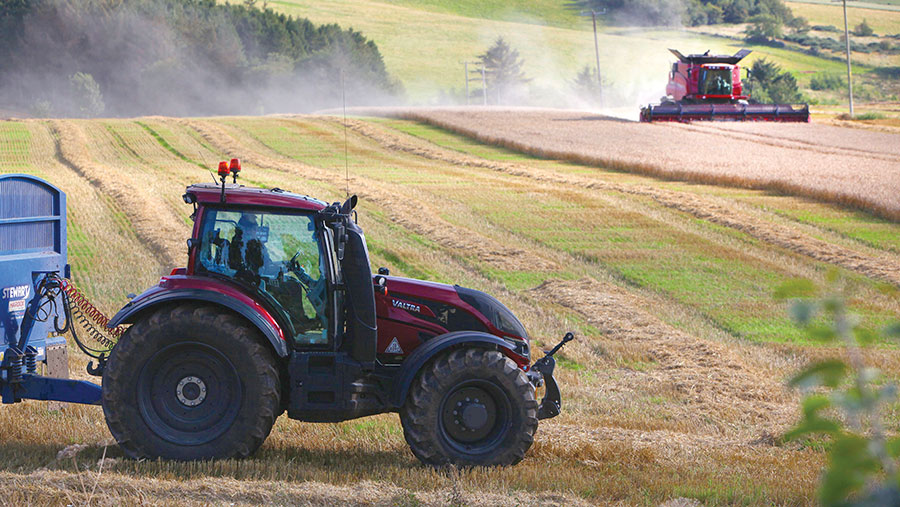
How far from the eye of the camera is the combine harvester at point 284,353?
6883 mm

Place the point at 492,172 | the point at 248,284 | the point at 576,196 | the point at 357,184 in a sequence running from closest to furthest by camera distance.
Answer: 1. the point at 248,284
2. the point at 576,196
3. the point at 357,184
4. the point at 492,172

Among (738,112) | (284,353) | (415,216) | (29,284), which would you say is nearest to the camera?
(284,353)

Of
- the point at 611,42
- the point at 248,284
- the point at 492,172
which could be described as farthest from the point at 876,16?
the point at 248,284

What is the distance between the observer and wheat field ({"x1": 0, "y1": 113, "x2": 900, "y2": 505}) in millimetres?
6648

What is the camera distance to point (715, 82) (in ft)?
141

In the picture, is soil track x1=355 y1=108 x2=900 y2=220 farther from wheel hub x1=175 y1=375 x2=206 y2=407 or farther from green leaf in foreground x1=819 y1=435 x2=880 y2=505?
green leaf in foreground x1=819 y1=435 x2=880 y2=505

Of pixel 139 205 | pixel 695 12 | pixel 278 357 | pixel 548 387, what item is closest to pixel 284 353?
pixel 278 357

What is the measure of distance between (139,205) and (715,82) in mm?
29442

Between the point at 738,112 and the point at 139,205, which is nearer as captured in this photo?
the point at 139,205

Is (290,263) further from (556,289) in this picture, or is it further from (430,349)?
(556,289)

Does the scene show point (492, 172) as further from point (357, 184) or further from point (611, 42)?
point (611, 42)

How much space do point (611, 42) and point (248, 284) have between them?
109 m

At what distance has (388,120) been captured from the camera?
49.7 meters

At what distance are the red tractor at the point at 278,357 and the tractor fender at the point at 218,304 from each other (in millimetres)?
12
